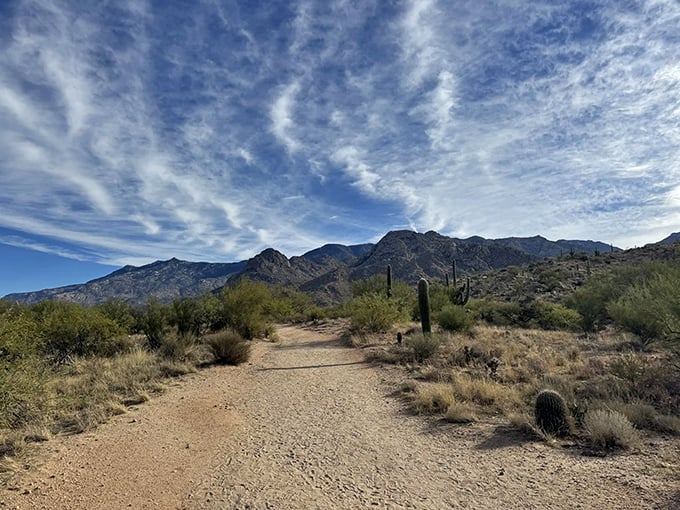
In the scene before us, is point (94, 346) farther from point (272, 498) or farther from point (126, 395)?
point (272, 498)

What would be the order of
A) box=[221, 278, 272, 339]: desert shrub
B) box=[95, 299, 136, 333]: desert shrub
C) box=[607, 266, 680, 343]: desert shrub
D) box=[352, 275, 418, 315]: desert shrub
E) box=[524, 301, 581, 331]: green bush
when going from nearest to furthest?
box=[607, 266, 680, 343]: desert shrub, box=[95, 299, 136, 333]: desert shrub, box=[221, 278, 272, 339]: desert shrub, box=[524, 301, 581, 331]: green bush, box=[352, 275, 418, 315]: desert shrub

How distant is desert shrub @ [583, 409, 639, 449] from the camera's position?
622 cm

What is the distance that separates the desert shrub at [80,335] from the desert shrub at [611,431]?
14204mm

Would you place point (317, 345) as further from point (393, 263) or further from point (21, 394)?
point (393, 263)

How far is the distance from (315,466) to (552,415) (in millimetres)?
3937

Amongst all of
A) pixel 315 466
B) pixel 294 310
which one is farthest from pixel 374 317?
pixel 294 310

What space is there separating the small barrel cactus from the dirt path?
563mm

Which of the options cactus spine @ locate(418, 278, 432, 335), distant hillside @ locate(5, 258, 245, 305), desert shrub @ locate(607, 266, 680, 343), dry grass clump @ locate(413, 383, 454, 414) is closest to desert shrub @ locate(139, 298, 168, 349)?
cactus spine @ locate(418, 278, 432, 335)

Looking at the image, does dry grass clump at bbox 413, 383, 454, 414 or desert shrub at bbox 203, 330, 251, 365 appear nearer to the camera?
dry grass clump at bbox 413, 383, 454, 414

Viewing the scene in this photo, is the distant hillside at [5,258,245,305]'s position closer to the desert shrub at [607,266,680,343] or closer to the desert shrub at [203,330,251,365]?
the desert shrub at [203,330,251,365]

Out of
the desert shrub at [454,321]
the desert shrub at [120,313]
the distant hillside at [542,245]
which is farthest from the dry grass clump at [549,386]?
the distant hillside at [542,245]

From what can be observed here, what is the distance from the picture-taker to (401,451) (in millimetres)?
6691

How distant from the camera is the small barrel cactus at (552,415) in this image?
22.8ft

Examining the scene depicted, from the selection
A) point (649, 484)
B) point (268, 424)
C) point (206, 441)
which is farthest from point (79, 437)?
point (649, 484)
